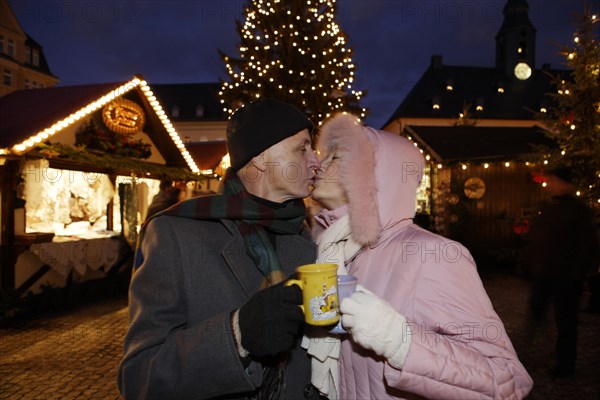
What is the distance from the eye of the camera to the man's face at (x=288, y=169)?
2.27 m

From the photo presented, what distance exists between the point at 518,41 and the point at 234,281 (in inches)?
2184

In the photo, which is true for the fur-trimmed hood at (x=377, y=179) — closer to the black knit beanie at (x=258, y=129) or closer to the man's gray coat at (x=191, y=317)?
the black knit beanie at (x=258, y=129)

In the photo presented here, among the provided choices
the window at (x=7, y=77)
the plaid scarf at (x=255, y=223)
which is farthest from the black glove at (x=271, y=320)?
the window at (x=7, y=77)

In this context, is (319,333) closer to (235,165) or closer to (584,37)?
(235,165)

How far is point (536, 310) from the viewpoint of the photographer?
534 cm

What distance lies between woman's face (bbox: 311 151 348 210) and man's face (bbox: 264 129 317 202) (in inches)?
2.8

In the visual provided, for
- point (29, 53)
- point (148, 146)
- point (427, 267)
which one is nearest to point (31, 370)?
point (427, 267)

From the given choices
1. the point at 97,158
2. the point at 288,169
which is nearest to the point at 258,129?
the point at 288,169

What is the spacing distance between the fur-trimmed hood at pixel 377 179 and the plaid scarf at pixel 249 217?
0.38 m

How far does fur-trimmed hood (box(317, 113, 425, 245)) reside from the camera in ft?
6.59

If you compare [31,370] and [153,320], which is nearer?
[153,320]

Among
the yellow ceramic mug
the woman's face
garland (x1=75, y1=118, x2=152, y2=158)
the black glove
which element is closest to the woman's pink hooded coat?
the woman's face

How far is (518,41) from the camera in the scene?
4719 centimetres

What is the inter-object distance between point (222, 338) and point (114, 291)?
30.0ft
